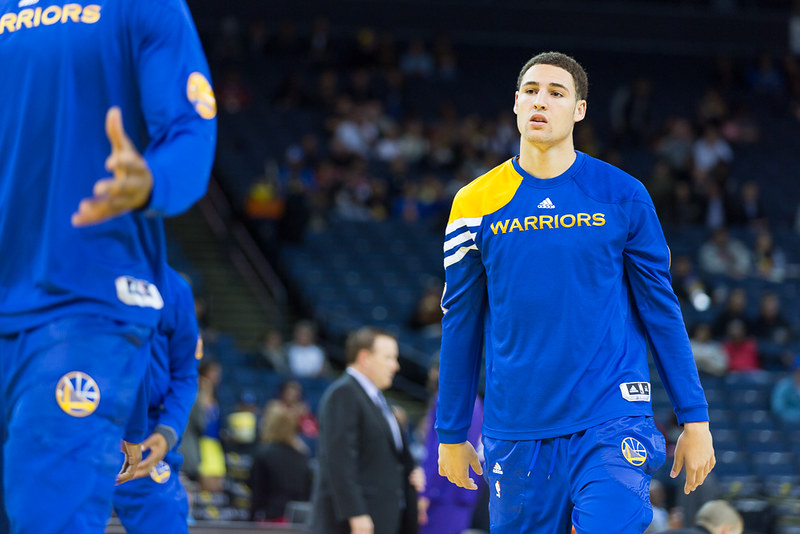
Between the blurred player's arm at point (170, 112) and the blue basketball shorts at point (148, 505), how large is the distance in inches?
79.7

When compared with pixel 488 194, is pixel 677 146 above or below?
above

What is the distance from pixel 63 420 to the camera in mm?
2475

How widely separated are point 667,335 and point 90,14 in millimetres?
2132

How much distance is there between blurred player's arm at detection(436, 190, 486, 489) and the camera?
4051 millimetres

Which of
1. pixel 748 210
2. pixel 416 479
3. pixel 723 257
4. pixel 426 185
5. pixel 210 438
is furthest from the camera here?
pixel 748 210

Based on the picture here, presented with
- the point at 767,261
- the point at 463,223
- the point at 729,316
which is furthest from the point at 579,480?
the point at 767,261

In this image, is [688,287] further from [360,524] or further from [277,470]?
[360,524]

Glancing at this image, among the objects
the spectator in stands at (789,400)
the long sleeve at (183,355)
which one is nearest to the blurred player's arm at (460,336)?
the long sleeve at (183,355)

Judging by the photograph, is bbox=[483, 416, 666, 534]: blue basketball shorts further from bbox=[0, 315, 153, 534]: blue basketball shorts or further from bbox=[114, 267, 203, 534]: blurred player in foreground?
bbox=[0, 315, 153, 534]: blue basketball shorts

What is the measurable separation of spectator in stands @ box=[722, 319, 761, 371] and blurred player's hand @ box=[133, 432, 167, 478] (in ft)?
37.9

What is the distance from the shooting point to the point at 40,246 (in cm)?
262

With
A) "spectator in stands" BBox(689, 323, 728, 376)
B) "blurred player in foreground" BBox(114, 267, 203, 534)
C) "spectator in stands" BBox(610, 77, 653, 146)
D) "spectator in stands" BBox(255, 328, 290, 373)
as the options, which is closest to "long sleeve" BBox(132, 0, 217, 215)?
"blurred player in foreground" BBox(114, 267, 203, 534)

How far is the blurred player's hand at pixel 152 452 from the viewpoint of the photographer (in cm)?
394

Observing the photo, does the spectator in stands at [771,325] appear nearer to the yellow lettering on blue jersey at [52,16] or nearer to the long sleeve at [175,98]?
the long sleeve at [175,98]
